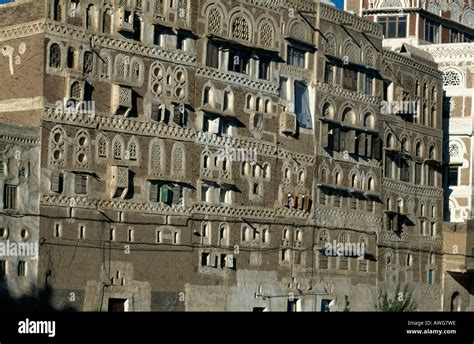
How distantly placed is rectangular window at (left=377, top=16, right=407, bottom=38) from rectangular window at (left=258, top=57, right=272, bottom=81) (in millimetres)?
24435

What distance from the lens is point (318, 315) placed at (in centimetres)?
4700

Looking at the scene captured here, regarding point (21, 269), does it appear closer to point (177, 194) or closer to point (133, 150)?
point (133, 150)

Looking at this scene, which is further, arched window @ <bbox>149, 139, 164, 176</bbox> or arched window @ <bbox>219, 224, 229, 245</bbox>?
arched window @ <bbox>219, 224, 229, 245</bbox>

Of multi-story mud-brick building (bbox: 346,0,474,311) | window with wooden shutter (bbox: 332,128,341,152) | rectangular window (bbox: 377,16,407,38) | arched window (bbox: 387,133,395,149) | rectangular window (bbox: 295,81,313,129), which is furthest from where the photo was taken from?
rectangular window (bbox: 377,16,407,38)

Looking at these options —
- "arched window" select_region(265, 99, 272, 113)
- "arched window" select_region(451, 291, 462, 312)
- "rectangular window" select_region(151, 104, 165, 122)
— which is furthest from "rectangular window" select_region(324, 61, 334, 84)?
"arched window" select_region(451, 291, 462, 312)

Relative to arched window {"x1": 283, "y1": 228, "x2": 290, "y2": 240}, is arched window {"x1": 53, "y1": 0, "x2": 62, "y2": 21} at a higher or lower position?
higher

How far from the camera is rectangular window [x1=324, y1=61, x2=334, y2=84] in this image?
234 feet

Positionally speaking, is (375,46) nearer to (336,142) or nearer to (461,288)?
(336,142)

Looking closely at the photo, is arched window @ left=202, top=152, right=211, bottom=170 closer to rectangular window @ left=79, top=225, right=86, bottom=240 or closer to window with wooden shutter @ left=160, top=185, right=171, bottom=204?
window with wooden shutter @ left=160, top=185, right=171, bottom=204

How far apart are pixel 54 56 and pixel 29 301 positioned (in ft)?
32.8

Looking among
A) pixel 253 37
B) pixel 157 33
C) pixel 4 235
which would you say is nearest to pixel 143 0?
pixel 157 33

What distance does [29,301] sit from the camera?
55.4m

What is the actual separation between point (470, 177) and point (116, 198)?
98.8 feet

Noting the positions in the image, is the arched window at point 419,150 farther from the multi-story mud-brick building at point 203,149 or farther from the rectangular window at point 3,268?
the rectangular window at point 3,268
